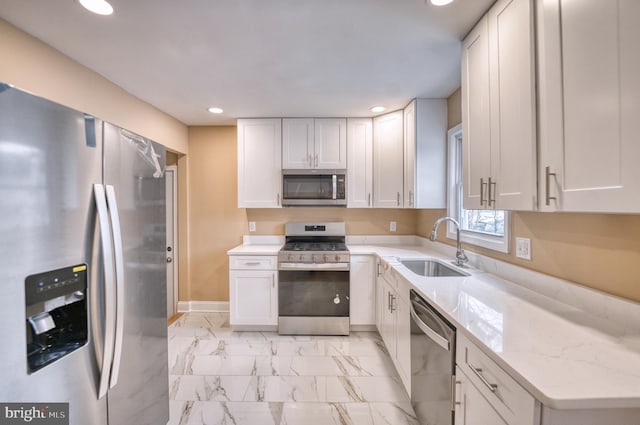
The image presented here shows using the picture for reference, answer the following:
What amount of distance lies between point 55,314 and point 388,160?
2780mm

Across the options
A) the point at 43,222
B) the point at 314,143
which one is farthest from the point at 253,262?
the point at 43,222

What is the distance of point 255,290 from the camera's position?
2848 millimetres

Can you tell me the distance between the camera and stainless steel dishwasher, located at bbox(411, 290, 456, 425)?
1210 mm

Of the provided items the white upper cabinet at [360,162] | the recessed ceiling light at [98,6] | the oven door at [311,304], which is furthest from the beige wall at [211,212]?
the recessed ceiling light at [98,6]

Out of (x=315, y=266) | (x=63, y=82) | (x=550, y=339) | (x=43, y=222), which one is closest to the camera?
(x=43, y=222)

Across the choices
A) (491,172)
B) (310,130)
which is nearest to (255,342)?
(310,130)

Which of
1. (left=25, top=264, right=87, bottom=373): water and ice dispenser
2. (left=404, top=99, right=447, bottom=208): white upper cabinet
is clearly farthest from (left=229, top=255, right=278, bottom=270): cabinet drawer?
(left=25, top=264, right=87, bottom=373): water and ice dispenser

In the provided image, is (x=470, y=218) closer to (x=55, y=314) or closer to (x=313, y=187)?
(x=313, y=187)

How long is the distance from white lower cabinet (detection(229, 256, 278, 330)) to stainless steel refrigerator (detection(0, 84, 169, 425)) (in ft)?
4.88

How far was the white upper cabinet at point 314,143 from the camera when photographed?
120 inches

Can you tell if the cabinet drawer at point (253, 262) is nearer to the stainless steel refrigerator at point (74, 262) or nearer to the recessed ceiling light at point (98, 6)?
the stainless steel refrigerator at point (74, 262)

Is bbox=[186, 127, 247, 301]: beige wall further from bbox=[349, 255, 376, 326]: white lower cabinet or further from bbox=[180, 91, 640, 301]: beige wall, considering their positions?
bbox=[349, 255, 376, 326]: white lower cabinet

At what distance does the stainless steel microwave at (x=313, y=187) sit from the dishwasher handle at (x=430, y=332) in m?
1.65

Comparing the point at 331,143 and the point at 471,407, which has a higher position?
the point at 331,143
